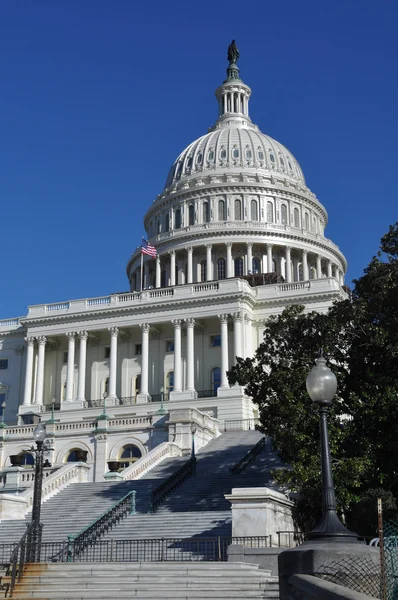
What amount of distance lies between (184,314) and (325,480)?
199 feet

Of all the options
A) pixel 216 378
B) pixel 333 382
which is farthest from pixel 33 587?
pixel 216 378

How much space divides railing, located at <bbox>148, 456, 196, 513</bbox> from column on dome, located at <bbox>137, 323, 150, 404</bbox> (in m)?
32.9

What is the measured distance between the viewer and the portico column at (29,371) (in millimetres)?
76812

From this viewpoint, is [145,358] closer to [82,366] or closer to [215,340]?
[82,366]

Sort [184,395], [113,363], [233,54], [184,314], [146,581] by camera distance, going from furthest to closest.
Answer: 1. [233,54]
2. [113,363]
3. [184,314]
4. [184,395]
5. [146,581]

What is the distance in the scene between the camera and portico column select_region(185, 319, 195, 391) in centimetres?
7200

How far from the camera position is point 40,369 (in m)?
77.7

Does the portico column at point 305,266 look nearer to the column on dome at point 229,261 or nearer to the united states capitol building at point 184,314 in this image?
the united states capitol building at point 184,314

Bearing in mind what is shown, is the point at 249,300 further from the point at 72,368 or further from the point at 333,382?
the point at 333,382

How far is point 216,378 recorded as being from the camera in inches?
2953

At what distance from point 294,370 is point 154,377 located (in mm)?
45357

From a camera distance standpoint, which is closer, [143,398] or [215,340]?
[143,398]

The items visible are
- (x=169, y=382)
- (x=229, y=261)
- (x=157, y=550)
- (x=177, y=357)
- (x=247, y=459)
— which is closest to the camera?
(x=157, y=550)

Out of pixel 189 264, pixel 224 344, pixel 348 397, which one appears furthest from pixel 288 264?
pixel 348 397
